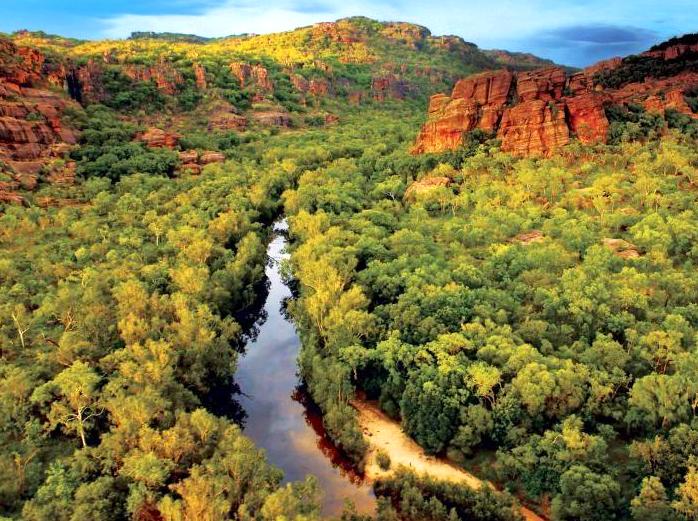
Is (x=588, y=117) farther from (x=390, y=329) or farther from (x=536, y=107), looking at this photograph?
(x=390, y=329)

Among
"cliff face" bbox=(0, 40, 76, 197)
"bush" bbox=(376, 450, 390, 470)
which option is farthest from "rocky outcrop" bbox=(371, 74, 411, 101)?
"bush" bbox=(376, 450, 390, 470)

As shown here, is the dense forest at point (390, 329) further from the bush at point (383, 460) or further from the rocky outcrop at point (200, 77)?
the rocky outcrop at point (200, 77)

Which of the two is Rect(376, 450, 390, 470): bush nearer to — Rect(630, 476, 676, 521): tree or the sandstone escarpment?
Rect(630, 476, 676, 521): tree

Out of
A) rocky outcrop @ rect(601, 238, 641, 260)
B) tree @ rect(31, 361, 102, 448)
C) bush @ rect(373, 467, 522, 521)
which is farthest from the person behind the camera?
rocky outcrop @ rect(601, 238, 641, 260)

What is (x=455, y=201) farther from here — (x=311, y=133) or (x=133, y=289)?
Result: (x=311, y=133)

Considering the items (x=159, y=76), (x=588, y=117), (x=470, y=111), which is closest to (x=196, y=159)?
(x=470, y=111)

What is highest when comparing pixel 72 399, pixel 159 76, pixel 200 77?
pixel 200 77

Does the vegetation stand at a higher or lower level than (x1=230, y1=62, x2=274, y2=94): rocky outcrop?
lower

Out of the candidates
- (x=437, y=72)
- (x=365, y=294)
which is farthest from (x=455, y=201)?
(x=437, y=72)
